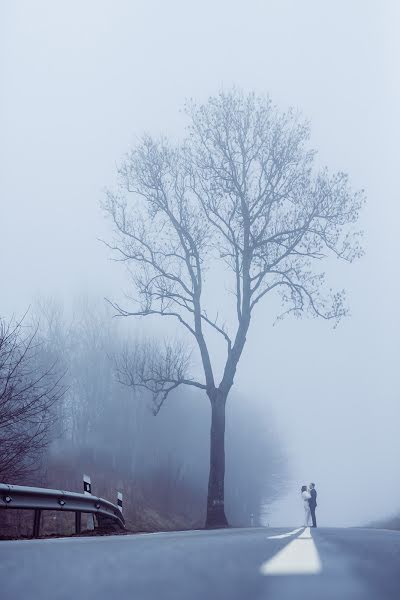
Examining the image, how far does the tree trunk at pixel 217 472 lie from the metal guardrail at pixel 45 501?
709cm

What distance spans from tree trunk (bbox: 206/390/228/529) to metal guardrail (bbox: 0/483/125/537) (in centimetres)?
709

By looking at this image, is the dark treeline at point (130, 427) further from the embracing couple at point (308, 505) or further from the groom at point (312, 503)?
the embracing couple at point (308, 505)

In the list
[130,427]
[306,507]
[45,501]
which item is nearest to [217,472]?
[306,507]

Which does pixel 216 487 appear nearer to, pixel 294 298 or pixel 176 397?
pixel 294 298

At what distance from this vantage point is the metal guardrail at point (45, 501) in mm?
9781

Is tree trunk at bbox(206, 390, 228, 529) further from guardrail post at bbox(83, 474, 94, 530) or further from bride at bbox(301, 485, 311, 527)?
guardrail post at bbox(83, 474, 94, 530)

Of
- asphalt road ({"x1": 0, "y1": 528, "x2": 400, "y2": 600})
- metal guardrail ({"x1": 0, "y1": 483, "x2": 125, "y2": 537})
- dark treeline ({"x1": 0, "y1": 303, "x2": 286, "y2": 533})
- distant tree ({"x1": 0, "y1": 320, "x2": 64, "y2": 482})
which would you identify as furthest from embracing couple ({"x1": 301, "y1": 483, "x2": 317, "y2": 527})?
asphalt road ({"x1": 0, "y1": 528, "x2": 400, "y2": 600})

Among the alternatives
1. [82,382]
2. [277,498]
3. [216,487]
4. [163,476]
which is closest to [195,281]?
[216,487]

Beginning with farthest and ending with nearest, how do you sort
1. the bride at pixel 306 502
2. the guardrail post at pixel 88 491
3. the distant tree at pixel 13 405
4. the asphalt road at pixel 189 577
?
the bride at pixel 306 502 < the distant tree at pixel 13 405 < the guardrail post at pixel 88 491 < the asphalt road at pixel 189 577

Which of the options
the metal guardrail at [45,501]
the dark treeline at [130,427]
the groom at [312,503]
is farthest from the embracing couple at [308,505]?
the dark treeline at [130,427]

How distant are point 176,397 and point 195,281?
140 feet

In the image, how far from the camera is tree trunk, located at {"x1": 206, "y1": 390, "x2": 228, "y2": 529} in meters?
21.8

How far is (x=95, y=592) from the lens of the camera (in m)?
1.64

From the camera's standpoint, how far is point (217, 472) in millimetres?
22422
